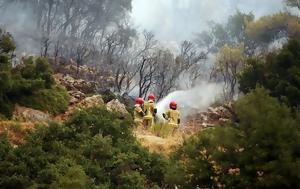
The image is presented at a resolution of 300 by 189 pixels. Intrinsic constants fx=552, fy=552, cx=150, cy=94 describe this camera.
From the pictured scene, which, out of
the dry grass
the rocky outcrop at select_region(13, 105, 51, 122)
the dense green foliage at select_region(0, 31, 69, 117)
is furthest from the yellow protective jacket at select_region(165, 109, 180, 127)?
the dense green foliage at select_region(0, 31, 69, 117)

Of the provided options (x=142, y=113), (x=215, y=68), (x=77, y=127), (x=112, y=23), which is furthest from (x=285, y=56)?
(x=112, y=23)

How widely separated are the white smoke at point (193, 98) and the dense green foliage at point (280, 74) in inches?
311

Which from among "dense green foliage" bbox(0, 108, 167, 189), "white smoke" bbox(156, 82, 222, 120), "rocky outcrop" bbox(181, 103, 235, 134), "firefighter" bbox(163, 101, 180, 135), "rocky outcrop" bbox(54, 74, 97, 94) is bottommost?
"dense green foliage" bbox(0, 108, 167, 189)

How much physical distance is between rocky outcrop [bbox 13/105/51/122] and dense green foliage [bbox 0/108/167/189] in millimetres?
5057

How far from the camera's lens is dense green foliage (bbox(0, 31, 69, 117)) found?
17203 mm

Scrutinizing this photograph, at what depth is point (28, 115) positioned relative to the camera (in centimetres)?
1769

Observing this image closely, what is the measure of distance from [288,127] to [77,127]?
5642mm

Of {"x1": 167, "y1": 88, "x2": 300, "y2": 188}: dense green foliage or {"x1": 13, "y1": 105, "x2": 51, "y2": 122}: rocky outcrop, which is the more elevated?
{"x1": 13, "y1": 105, "x2": 51, "y2": 122}: rocky outcrop

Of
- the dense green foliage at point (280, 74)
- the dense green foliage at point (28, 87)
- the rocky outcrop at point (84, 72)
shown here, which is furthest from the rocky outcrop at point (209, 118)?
the rocky outcrop at point (84, 72)

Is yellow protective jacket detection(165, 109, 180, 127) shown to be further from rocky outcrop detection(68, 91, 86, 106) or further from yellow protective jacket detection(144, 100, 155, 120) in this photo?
rocky outcrop detection(68, 91, 86, 106)

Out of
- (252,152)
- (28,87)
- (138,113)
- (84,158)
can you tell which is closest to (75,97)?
(28,87)

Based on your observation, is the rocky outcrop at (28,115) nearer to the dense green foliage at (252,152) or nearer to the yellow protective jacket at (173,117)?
the yellow protective jacket at (173,117)

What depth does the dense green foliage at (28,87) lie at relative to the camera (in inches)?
677

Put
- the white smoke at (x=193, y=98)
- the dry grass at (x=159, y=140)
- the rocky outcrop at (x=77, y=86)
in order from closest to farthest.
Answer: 1. the dry grass at (x=159, y=140)
2. the rocky outcrop at (x=77, y=86)
3. the white smoke at (x=193, y=98)
